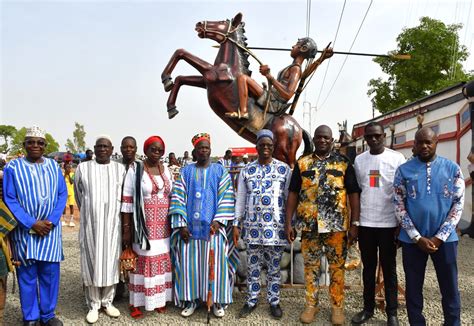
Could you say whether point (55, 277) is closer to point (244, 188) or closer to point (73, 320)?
point (73, 320)

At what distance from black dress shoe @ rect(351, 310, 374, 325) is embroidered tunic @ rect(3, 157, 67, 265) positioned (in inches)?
114

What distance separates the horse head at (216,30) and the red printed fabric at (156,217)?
265 cm

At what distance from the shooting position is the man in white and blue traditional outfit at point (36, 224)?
308 cm

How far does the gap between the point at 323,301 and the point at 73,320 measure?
2.71 meters

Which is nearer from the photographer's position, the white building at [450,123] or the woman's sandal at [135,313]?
the woman's sandal at [135,313]

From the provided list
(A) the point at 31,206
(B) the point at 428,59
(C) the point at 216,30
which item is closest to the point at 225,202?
(A) the point at 31,206

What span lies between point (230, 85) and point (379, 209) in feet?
8.82

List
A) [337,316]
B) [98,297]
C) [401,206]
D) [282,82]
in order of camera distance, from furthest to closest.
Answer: [282,82]
[98,297]
[337,316]
[401,206]

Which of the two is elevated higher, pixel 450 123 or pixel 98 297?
pixel 450 123

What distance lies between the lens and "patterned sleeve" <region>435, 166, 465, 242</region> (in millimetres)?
2793

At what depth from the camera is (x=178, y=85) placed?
16.9 feet

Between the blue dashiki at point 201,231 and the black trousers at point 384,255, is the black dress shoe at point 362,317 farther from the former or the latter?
the blue dashiki at point 201,231

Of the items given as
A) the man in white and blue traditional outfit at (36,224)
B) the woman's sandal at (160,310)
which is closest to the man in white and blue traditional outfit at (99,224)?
the man in white and blue traditional outfit at (36,224)

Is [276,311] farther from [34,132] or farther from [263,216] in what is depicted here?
[34,132]
